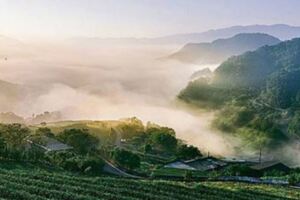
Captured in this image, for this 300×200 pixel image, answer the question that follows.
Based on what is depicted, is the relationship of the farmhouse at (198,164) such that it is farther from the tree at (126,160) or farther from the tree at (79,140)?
the tree at (79,140)

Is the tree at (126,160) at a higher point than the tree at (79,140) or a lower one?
lower

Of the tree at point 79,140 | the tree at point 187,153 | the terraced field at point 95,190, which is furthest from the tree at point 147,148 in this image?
the terraced field at point 95,190

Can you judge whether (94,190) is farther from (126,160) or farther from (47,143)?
(47,143)

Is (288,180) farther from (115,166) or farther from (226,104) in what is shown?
(226,104)

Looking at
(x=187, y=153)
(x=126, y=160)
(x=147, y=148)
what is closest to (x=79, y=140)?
(x=126, y=160)

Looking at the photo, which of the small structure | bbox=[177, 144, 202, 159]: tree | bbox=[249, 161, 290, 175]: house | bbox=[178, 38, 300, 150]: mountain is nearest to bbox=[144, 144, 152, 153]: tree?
bbox=[177, 144, 202, 159]: tree
